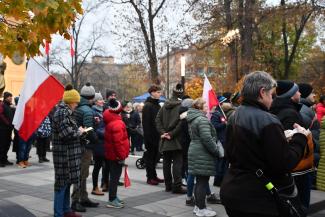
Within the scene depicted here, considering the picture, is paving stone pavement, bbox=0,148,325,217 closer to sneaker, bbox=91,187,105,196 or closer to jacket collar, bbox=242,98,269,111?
sneaker, bbox=91,187,105,196

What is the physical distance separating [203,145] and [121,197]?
2068 millimetres

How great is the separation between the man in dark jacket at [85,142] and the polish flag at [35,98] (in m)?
1.04

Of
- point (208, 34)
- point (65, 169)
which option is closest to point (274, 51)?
point (208, 34)

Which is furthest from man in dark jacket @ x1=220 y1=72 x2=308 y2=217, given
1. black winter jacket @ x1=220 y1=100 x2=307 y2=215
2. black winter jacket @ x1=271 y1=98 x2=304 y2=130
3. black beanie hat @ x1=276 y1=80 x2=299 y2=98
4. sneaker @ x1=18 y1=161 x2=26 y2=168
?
sneaker @ x1=18 y1=161 x2=26 y2=168

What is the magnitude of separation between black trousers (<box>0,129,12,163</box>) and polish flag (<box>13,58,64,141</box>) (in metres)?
6.68

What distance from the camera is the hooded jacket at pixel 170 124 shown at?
8.16 metres

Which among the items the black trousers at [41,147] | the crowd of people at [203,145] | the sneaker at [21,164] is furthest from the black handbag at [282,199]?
the black trousers at [41,147]

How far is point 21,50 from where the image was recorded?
5.30m

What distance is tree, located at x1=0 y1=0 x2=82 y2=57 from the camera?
4742 millimetres

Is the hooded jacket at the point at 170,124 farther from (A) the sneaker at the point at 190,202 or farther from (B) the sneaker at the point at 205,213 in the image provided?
(B) the sneaker at the point at 205,213

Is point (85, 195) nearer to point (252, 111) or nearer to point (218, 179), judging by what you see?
point (218, 179)

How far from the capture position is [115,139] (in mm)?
6895

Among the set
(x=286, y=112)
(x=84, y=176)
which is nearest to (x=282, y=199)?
(x=286, y=112)

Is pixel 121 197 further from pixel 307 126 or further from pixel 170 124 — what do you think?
pixel 307 126
